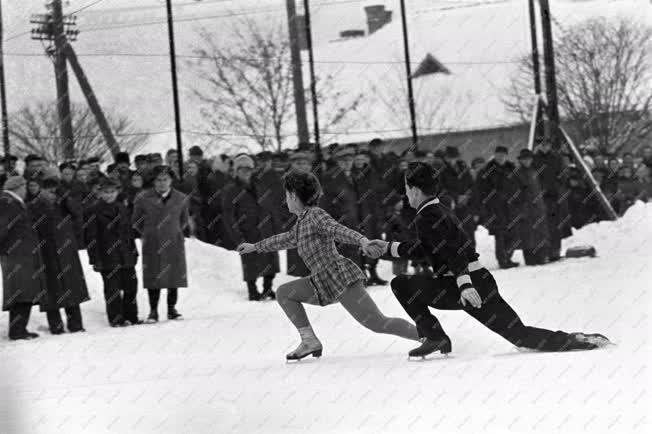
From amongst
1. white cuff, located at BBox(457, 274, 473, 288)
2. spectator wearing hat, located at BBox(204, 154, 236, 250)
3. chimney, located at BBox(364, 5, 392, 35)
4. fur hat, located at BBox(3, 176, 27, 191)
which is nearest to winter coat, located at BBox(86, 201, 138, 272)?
fur hat, located at BBox(3, 176, 27, 191)

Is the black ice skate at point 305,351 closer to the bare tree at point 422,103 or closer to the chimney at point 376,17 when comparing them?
the bare tree at point 422,103

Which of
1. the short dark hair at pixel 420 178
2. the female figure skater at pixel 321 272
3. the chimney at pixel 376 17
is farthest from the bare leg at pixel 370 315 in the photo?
the chimney at pixel 376 17

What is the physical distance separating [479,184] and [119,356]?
9.57m

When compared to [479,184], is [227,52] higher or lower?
higher

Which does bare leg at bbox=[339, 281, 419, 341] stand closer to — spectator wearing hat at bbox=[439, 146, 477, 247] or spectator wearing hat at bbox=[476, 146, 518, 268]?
spectator wearing hat at bbox=[439, 146, 477, 247]

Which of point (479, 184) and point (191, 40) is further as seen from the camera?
point (191, 40)

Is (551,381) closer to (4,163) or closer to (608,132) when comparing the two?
(4,163)

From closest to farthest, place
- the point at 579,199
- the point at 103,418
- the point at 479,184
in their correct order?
the point at 103,418 < the point at 479,184 < the point at 579,199

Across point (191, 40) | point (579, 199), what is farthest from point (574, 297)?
point (191, 40)

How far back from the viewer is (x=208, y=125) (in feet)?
117

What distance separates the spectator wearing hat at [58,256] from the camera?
12625mm

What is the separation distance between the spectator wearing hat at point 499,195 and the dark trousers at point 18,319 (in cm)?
813

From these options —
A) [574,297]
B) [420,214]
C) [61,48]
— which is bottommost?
[574,297]

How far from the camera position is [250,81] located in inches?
1309
